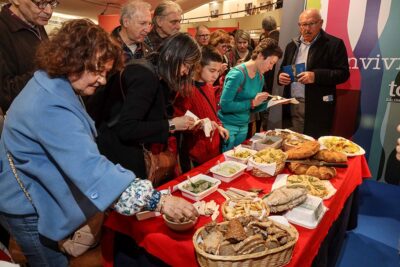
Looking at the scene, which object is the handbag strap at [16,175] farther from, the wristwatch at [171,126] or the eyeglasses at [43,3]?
the eyeglasses at [43,3]

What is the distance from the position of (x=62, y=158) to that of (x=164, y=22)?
2003 mm

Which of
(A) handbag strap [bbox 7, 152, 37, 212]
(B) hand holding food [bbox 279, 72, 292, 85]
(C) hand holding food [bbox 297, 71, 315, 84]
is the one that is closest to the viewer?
(A) handbag strap [bbox 7, 152, 37, 212]

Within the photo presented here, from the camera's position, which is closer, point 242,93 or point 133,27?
point 133,27

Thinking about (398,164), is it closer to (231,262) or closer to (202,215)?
(202,215)

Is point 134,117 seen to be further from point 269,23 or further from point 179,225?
point 269,23

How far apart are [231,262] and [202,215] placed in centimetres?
38

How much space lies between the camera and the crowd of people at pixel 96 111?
0.92m

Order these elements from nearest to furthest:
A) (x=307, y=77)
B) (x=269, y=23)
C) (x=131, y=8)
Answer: (x=131, y=8) < (x=307, y=77) < (x=269, y=23)

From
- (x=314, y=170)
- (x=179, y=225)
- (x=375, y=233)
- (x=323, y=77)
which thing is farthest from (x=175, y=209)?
(x=323, y=77)

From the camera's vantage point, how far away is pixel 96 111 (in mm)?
→ 1556

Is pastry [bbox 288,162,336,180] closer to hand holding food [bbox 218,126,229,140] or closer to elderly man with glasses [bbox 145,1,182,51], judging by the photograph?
hand holding food [bbox 218,126,229,140]

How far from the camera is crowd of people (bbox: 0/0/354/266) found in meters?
0.92

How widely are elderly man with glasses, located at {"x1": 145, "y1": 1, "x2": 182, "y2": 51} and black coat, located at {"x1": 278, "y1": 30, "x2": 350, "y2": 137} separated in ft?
4.57

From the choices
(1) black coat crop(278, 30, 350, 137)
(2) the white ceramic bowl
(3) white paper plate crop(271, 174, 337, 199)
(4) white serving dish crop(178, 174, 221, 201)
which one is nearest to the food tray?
(3) white paper plate crop(271, 174, 337, 199)
